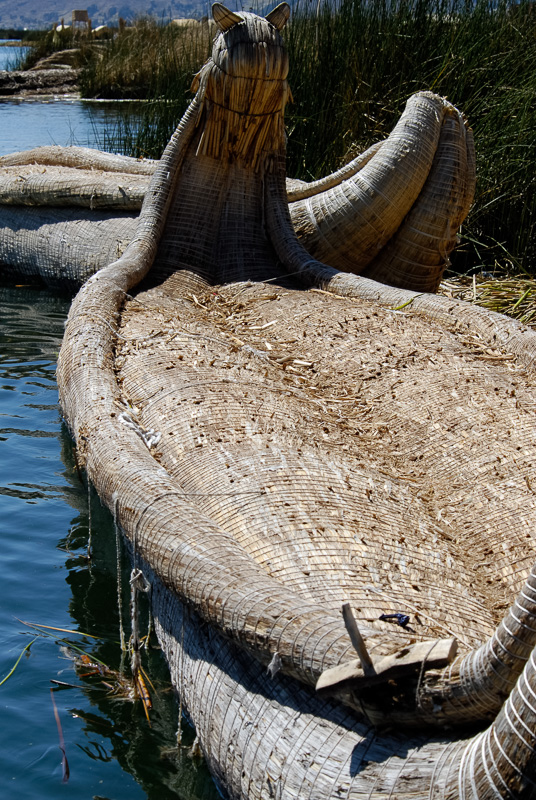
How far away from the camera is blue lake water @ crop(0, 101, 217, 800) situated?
2469 millimetres

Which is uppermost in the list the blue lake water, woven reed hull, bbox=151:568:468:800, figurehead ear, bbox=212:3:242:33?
figurehead ear, bbox=212:3:242:33

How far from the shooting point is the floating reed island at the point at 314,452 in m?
1.78

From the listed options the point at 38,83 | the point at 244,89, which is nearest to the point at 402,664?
the point at 244,89

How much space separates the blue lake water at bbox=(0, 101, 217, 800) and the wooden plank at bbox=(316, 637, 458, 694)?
82cm

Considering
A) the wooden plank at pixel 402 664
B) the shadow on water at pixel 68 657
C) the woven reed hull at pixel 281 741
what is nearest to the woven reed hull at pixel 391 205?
the shadow on water at pixel 68 657

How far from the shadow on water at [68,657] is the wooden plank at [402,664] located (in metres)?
0.83

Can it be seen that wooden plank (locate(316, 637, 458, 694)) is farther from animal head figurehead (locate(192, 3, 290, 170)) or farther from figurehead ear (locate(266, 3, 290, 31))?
figurehead ear (locate(266, 3, 290, 31))

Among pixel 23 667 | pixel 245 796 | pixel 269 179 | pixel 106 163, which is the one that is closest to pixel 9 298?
pixel 106 163

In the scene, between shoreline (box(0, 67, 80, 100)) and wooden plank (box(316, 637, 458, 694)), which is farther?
shoreline (box(0, 67, 80, 100))

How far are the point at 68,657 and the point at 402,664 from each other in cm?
157

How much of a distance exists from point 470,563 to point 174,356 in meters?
1.59

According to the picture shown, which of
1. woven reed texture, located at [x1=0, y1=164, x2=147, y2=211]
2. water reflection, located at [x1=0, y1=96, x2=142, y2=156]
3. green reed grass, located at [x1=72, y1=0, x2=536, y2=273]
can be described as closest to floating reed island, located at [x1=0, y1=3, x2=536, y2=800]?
woven reed texture, located at [x1=0, y1=164, x2=147, y2=211]

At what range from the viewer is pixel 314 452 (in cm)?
311

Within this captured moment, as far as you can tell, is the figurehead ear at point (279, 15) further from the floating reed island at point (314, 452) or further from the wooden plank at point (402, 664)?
the wooden plank at point (402, 664)
